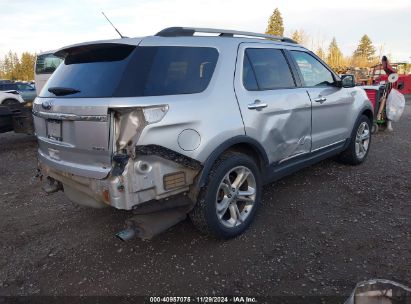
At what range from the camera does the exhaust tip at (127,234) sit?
2789 mm

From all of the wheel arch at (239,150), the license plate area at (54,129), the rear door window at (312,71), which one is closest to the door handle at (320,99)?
the rear door window at (312,71)

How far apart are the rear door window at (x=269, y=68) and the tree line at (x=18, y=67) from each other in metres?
64.3

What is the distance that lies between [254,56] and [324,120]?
55.9 inches

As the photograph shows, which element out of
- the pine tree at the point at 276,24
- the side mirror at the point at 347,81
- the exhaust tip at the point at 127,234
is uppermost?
the pine tree at the point at 276,24

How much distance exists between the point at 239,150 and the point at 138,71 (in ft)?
4.12

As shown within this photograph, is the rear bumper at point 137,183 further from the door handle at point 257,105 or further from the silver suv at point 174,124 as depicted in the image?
the door handle at point 257,105

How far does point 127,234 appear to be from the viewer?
9.28ft

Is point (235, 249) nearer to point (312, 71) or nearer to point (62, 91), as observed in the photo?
point (62, 91)

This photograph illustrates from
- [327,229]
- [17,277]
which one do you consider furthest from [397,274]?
[17,277]

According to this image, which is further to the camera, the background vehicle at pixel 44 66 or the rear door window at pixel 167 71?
the background vehicle at pixel 44 66

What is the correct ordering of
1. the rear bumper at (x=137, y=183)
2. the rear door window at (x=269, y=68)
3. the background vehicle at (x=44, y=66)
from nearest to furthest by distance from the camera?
1. the rear bumper at (x=137, y=183)
2. the rear door window at (x=269, y=68)
3. the background vehicle at (x=44, y=66)

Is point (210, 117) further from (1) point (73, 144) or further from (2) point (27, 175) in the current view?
(2) point (27, 175)

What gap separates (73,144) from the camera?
2934 mm

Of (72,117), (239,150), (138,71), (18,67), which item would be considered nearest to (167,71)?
(138,71)
